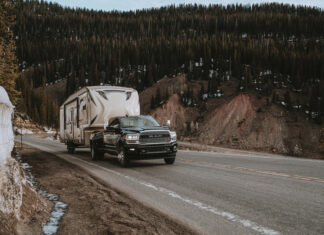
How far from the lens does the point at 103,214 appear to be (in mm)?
5145

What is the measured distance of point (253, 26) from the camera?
170m

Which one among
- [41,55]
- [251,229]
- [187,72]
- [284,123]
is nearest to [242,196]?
[251,229]

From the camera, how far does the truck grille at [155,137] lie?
10.9 metres

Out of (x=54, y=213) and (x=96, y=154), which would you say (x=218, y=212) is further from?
(x=96, y=154)

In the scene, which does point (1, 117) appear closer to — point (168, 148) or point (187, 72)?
point (168, 148)

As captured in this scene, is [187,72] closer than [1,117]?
No

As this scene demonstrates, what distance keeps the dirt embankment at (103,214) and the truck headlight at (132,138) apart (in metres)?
2.86

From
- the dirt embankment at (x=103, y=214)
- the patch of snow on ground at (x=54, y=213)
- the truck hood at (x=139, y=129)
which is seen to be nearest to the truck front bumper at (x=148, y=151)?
the truck hood at (x=139, y=129)

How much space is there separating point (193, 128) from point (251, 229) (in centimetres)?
6431

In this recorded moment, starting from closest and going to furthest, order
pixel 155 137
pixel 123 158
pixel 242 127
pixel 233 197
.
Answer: pixel 233 197, pixel 155 137, pixel 123 158, pixel 242 127

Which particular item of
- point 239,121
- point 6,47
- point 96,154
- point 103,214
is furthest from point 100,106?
point 239,121

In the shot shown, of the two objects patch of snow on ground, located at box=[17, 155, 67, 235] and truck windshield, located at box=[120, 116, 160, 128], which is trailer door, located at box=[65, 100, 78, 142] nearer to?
truck windshield, located at box=[120, 116, 160, 128]

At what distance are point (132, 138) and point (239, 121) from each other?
175 ft

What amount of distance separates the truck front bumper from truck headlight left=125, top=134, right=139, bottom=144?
0.14 metres
